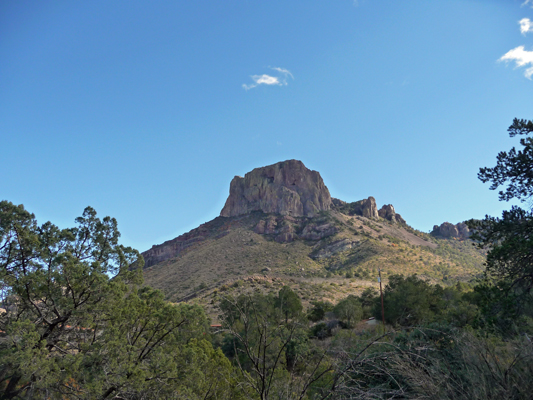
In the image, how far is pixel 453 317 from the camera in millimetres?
24109

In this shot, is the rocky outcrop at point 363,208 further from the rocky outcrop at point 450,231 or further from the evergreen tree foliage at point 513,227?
the evergreen tree foliage at point 513,227

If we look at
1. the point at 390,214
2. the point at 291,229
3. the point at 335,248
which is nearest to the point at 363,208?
the point at 390,214

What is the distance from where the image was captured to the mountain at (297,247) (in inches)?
2467

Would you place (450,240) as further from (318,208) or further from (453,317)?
(453,317)

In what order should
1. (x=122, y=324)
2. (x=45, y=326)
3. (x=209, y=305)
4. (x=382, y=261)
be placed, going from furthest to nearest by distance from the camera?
(x=382, y=261)
(x=209, y=305)
(x=122, y=324)
(x=45, y=326)

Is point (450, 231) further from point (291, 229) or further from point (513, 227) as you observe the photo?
point (513, 227)

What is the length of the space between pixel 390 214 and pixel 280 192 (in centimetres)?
4034

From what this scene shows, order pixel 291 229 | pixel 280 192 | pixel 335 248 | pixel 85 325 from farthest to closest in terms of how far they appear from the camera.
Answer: pixel 280 192
pixel 291 229
pixel 335 248
pixel 85 325

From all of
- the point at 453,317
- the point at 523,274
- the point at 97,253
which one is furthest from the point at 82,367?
the point at 453,317

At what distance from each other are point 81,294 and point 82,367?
5.94 feet

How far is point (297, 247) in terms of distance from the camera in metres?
88.2

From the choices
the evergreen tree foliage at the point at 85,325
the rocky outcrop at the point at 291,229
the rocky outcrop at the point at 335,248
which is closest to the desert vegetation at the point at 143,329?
the evergreen tree foliage at the point at 85,325

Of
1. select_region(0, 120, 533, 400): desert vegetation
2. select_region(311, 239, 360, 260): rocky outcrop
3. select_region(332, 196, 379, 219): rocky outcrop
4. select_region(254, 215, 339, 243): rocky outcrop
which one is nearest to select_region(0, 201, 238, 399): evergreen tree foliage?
select_region(0, 120, 533, 400): desert vegetation

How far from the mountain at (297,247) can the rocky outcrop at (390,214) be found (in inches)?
5.3
